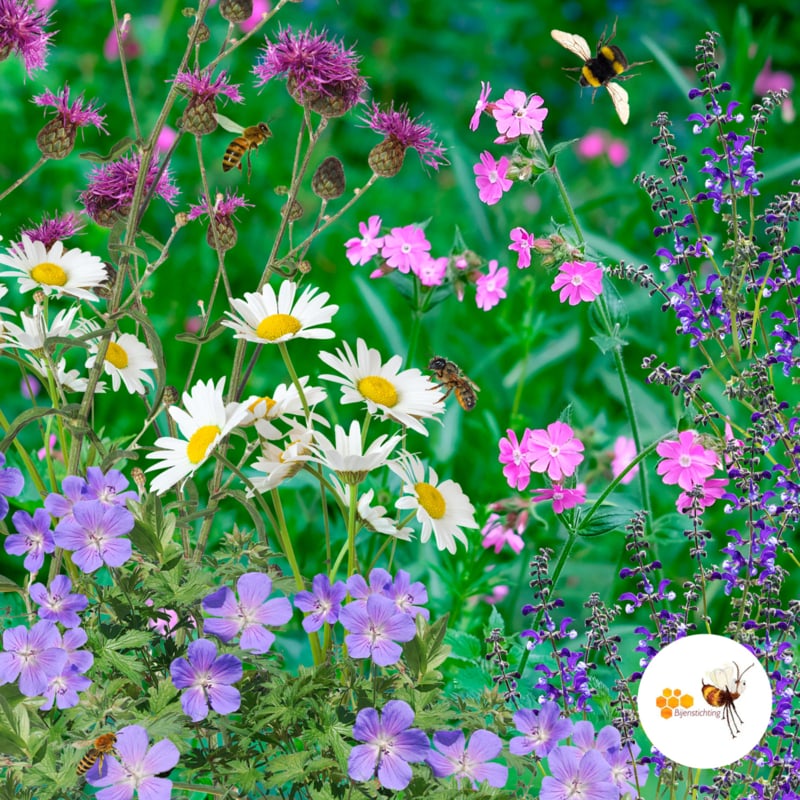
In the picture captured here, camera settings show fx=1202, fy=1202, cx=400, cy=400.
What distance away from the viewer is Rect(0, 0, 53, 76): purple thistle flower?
2.85 ft

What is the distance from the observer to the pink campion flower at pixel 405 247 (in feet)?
3.70

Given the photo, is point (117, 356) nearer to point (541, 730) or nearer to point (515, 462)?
point (515, 462)

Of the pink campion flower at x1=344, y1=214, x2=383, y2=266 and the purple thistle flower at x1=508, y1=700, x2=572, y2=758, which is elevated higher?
the pink campion flower at x1=344, y1=214, x2=383, y2=266

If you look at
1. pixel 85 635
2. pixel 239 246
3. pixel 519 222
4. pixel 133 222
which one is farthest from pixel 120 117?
pixel 85 635

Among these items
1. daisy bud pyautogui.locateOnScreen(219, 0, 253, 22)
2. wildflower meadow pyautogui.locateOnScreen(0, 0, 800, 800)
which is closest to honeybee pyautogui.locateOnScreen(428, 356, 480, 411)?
wildflower meadow pyautogui.locateOnScreen(0, 0, 800, 800)

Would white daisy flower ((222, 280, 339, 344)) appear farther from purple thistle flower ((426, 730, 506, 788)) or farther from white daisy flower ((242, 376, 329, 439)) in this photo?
purple thistle flower ((426, 730, 506, 788))

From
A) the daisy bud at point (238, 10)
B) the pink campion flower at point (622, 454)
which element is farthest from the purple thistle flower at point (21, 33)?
the pink campion flower at point (622, 454)

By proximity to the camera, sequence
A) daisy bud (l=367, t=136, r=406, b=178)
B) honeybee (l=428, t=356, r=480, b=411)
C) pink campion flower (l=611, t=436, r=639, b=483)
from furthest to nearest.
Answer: pink campion flower (l=611, t=436, r=639, b=483), honeybee (l=428, t=356, r=480, b=411), daisy bud (l=367, t=136, r=406, b=178)

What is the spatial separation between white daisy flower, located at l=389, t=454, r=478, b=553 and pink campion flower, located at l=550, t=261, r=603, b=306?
0.55 feet

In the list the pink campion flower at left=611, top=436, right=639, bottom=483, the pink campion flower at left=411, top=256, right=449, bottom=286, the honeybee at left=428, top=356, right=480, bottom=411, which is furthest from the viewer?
the pink campion flower at left=611, top=436, right=639, bottom=483

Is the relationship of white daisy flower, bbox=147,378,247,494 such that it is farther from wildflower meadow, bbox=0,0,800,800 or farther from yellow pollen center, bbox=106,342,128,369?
yellow pollen center, bbox=106,342,128,369

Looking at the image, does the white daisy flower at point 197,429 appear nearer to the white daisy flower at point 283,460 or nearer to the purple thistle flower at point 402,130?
the white daisy flower at point 283,460

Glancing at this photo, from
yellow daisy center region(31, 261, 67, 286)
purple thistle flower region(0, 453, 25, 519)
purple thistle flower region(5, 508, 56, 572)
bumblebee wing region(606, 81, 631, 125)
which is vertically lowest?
purple thistle flower region(5, 508, 56, 572)

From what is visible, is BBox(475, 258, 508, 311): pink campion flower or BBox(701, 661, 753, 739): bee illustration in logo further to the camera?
BBox(475, 258, 508, 311): pink campion flower
